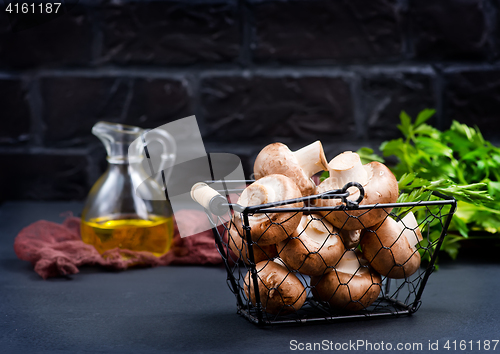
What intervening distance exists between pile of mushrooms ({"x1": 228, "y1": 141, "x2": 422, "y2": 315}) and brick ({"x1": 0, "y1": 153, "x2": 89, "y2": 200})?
3.21 ft

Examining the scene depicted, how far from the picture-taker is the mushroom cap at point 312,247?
1.77ft

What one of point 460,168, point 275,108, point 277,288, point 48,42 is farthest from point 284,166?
point 48,42

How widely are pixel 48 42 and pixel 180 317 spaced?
1.05 m

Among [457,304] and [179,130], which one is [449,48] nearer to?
[179,130]

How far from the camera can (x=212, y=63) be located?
4.62 ft

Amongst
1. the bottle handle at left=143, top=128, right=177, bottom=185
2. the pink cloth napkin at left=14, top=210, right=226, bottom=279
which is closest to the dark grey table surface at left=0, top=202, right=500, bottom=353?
the pink cloth napkin at left=14, top=210, right=226, bottom=279

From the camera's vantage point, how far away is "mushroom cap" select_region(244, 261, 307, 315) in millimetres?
546

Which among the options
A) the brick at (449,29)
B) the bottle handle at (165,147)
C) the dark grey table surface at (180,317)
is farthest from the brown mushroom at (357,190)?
the brick at (449,29)

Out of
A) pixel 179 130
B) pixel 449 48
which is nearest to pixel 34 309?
pixel 179 130

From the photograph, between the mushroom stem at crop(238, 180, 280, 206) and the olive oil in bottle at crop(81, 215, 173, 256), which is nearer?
the mushroom stem at crop(238, 180, 280, 206)

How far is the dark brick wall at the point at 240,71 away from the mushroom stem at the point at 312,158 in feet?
2.75

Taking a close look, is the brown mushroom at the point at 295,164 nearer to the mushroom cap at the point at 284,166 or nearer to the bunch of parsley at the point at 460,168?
the mushroom cap at the point at 284,166

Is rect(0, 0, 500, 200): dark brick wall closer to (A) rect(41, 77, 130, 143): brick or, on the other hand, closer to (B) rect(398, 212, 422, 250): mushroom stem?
(A) rect(41, 77, 130, 143): brick

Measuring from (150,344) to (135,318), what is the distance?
3.7 inches
